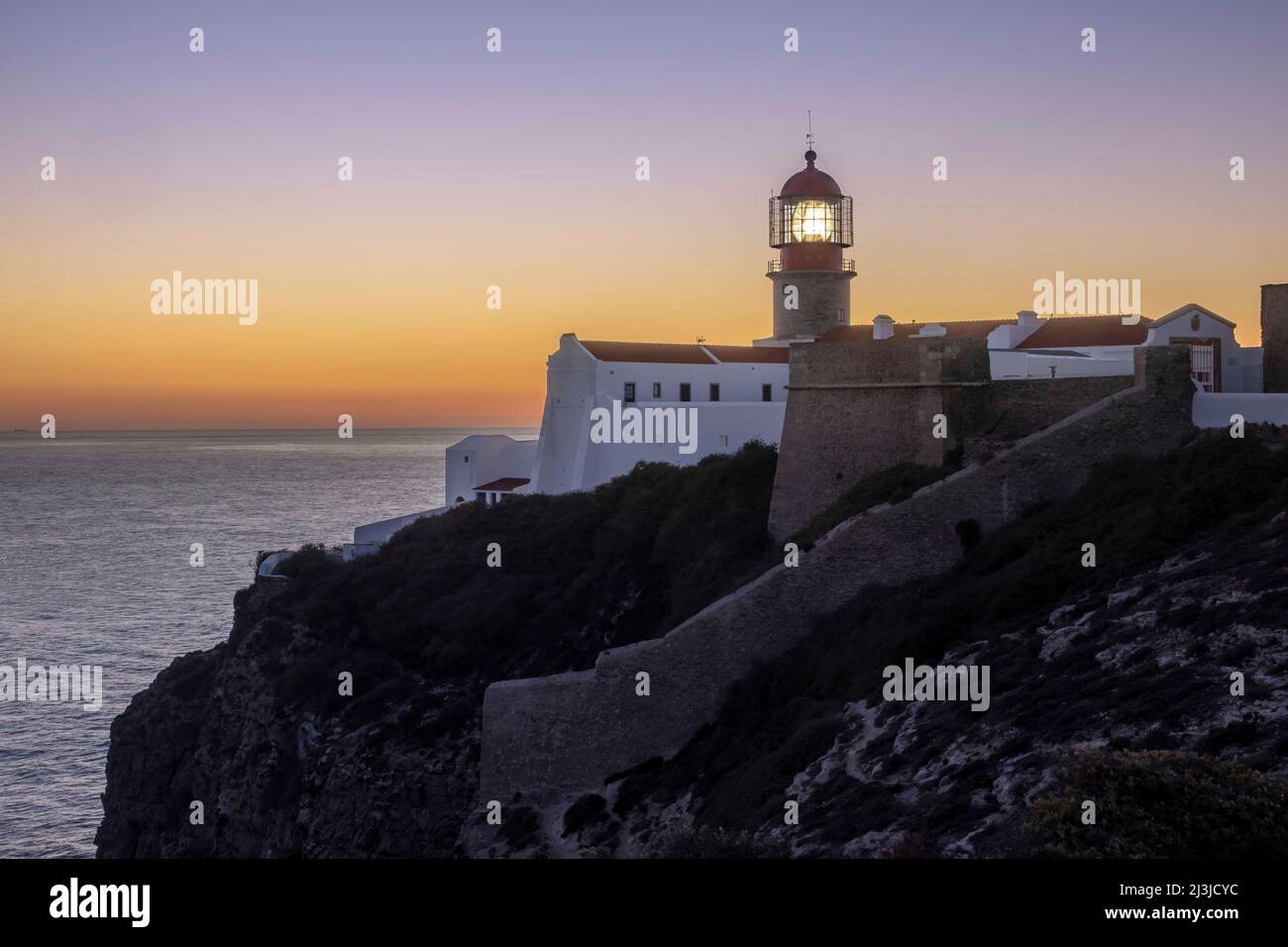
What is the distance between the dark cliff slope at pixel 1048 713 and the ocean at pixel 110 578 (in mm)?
20324

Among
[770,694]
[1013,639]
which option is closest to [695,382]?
[770,694]

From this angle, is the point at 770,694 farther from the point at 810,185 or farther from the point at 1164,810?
the point at 810,185

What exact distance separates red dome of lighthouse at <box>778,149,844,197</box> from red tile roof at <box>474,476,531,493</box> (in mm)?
13212

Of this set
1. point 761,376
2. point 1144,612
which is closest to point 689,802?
point 1144,612

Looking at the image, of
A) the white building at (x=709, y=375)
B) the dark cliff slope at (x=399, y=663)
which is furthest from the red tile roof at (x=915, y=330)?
the dark cliff slope at (x=399, y=663)

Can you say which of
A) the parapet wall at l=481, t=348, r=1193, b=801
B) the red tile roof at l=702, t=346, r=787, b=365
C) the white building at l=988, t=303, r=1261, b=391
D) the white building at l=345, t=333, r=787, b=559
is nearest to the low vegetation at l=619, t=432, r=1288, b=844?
the parapet wall at l=481, t=348, r=1193, b=801

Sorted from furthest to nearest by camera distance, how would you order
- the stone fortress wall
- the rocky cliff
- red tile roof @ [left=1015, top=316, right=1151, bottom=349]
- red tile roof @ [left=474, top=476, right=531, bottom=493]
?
1. red tile roof @ [left=474, top=476, right=531, bottom=493]
2. red tile roof @ [left=1015, top=316, right=1151, bottom=349]
3. the stone fortress wall
4. the rocky cliff

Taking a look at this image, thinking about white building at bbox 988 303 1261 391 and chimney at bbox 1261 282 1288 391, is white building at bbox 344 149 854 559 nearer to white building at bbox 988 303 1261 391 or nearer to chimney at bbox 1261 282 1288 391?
white building at bbox 988 303 1261 391

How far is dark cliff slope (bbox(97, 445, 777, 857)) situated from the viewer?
25.6 meters

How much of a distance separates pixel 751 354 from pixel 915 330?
554 centimetres

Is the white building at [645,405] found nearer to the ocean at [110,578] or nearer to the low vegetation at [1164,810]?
the ocean at [110,578]

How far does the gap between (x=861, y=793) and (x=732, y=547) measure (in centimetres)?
1423

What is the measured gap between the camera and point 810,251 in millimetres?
39062

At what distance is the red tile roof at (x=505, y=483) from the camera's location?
41094 millimetres
